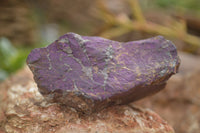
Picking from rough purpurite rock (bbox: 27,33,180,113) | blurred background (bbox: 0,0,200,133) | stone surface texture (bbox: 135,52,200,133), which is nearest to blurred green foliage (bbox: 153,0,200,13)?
blurred background (bbox: 0,0,200,133)

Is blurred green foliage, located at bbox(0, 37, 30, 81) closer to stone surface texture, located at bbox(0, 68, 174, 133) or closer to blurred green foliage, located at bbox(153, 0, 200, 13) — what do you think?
stone surface texture, located at bbox(0, 68, 174, 133)

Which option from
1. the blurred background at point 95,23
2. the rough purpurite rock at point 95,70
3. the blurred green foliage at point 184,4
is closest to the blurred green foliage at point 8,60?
the blurred background at point 95,23

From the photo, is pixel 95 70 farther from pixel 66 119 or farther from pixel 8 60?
pixel 8 60

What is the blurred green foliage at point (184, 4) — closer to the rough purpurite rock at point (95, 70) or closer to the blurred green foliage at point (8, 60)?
the blurred green foliage at point (8, 60)

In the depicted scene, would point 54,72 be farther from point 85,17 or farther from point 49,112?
point 85,17

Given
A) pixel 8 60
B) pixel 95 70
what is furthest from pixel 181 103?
pixel 8 60

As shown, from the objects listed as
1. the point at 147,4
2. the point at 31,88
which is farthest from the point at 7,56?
the point at 147,4
